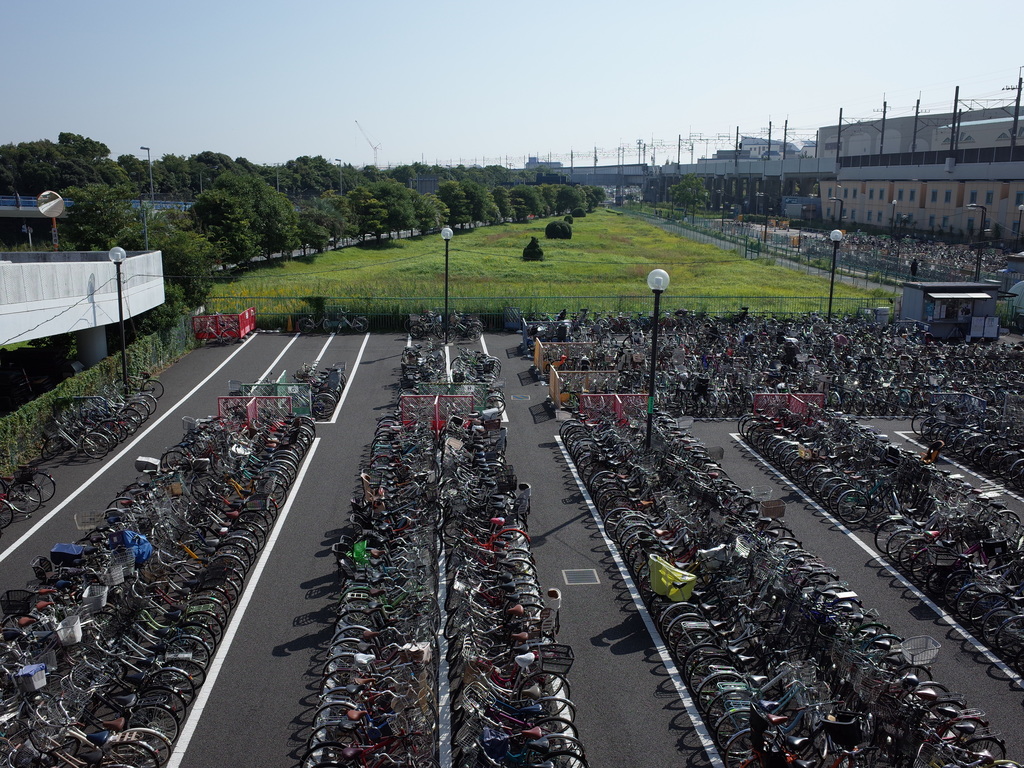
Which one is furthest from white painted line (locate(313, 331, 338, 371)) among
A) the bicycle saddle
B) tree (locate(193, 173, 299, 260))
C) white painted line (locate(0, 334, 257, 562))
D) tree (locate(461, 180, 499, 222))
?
tree (locate(461, 180, 499, 222))

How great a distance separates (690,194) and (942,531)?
262ft

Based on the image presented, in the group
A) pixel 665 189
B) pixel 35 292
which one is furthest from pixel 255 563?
pixel 665 189

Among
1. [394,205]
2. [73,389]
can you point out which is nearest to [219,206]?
[394,205]

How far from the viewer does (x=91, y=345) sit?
64.0ft

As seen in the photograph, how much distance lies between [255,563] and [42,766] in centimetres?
421

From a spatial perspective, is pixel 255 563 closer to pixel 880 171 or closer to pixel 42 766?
pixel 42 766

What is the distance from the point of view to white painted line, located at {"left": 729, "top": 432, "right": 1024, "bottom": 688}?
27.4 feet

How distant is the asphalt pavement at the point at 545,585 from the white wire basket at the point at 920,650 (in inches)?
39.4

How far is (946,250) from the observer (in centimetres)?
4238

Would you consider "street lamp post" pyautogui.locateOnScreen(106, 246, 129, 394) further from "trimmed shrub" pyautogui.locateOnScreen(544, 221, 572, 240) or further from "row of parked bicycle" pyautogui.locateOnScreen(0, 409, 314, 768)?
"trimmed shrub" pyautogui.locateOnScreen(544, 221, 572, 240)

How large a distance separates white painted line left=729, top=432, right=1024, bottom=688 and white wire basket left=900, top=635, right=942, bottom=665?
5.26 feet

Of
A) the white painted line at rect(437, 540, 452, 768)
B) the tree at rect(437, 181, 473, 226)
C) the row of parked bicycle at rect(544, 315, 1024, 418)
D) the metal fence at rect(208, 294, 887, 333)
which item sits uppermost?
the tree at rect(437, 181, 473, 226)

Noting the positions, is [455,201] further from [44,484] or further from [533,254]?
[44,484]

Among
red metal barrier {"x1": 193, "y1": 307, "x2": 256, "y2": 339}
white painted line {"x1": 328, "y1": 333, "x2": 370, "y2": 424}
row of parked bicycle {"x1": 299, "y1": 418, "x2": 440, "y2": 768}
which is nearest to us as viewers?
row of parked bicycle {"x1": 299, "y1": 418, "x2": 440, "y2": 768}
